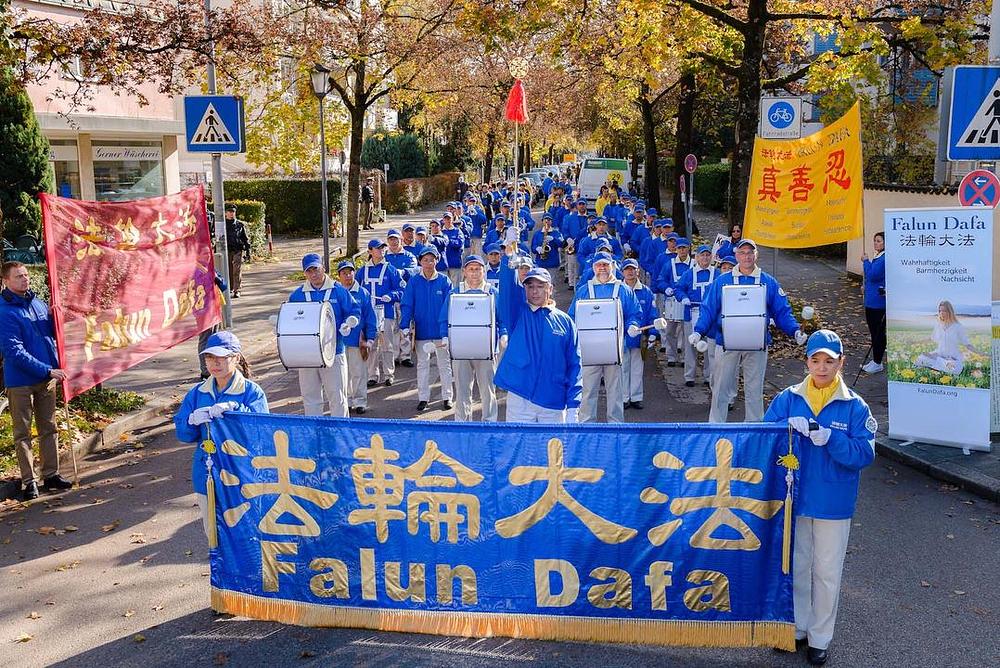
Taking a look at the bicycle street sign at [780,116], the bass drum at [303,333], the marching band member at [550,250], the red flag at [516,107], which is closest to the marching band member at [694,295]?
the bicycle street sign at [780,116]

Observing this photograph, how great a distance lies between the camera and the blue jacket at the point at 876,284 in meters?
13.1

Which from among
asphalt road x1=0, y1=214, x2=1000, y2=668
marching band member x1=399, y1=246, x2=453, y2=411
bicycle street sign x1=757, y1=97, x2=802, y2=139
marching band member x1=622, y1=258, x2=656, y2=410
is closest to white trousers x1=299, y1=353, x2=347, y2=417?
asphalt road x1=0, y1=214, x2=1000, y2=668

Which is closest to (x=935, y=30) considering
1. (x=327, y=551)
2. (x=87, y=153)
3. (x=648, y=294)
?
(x=648, y=294)

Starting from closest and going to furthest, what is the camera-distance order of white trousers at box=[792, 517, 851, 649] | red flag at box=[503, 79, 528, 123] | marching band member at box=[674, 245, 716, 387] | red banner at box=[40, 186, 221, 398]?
white trousers at box=[792, 517, 851, 649], red banner at box=[40, 186, 221, 398], marching band member at box=[674, 245, 716, 387], red flag at box=[503, 79, 528, 123]

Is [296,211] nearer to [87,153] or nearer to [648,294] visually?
[87,153]

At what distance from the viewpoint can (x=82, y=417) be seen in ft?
33.0

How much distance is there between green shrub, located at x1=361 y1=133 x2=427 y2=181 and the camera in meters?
51.2

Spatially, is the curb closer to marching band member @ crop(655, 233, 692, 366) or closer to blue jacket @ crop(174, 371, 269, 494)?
marching band member @ crop(655, 233, 692, 366)

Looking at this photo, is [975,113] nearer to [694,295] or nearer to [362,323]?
[694,295]

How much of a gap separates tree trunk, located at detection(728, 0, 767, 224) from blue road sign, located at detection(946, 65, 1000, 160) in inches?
252

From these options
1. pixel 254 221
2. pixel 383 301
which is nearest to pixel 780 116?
pixel 383 301

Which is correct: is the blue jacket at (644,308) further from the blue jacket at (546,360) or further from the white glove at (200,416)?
the white glove at (200,416)

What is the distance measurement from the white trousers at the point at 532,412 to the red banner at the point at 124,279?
3.90 metres

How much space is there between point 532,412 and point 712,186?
114 feet
